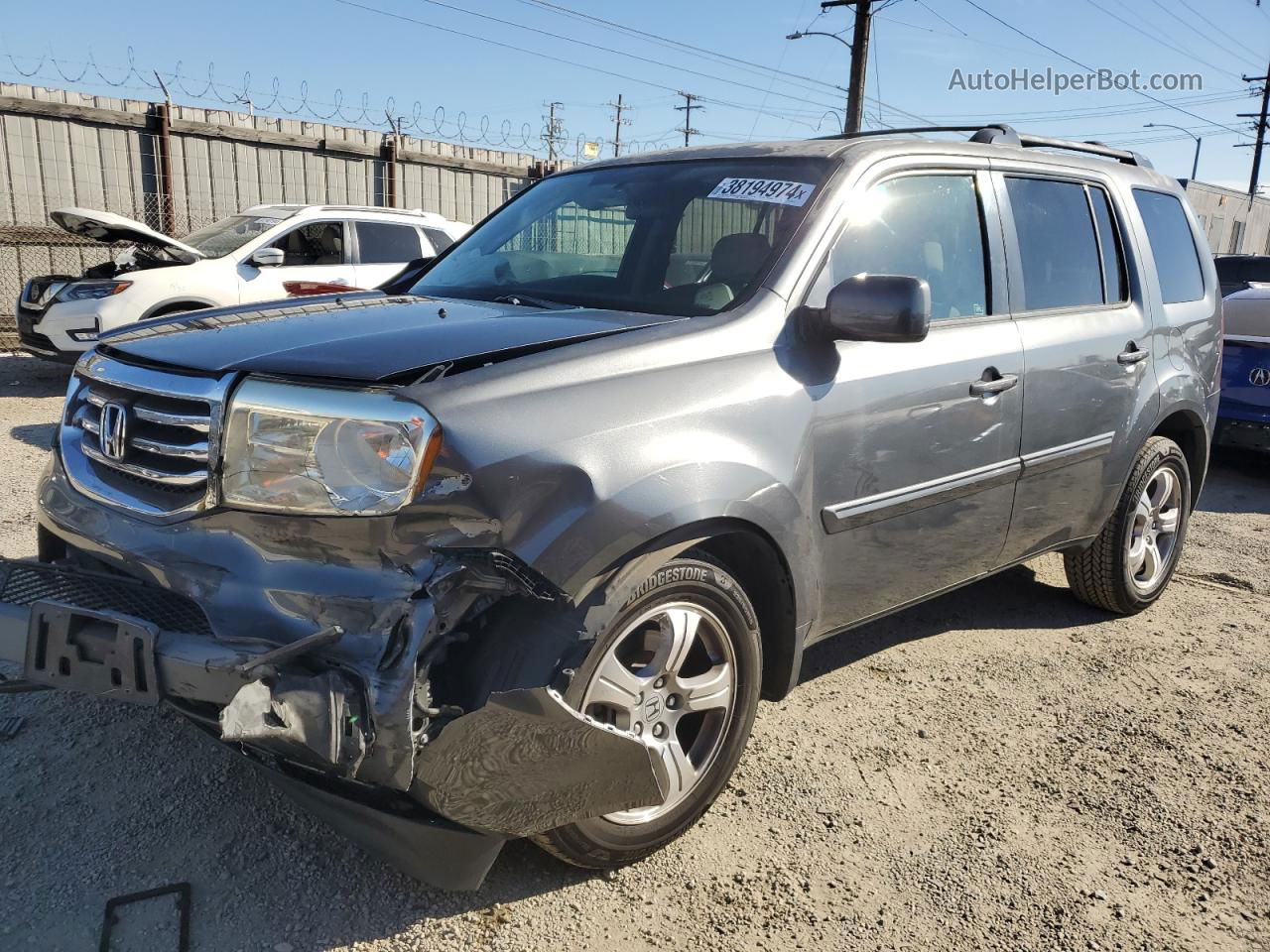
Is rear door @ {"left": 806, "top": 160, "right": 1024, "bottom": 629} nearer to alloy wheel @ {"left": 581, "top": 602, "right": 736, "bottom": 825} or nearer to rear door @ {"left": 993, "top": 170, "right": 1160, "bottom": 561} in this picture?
rear door @ {"left": 993, "top": 170, "right": 1160, "bottom": 561}

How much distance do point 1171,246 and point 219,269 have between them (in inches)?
307

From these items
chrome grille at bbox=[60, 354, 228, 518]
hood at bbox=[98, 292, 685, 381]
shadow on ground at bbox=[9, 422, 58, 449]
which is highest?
hood at bbox=[98, 292, 685, 381]

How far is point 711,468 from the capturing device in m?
2.49

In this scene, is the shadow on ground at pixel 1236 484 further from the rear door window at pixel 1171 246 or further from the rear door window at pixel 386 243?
the rear door window at pixel 386 243

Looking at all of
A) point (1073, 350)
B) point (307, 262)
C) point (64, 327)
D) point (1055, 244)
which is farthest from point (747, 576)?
point (64, 327)

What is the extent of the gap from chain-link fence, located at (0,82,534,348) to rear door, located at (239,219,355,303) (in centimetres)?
254

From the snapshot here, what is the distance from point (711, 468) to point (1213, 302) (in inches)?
143

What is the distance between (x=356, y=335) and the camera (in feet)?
8.23

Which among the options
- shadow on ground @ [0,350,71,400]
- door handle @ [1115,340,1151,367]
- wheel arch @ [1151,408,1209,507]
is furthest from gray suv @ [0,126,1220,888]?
shadow on ground @ [0,350,71,400]

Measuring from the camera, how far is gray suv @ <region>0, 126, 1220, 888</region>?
6.82ft

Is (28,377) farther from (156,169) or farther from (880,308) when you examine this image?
(880,308)

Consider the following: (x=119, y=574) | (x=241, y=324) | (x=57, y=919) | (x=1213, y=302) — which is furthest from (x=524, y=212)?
(x=1213, y=302)

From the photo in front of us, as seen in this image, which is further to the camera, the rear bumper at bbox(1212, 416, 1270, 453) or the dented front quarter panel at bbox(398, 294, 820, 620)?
the rear bumper at bbox(1212, 416, 1270, 453)

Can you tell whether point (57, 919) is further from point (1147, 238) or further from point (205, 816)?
point (1147, 238)
